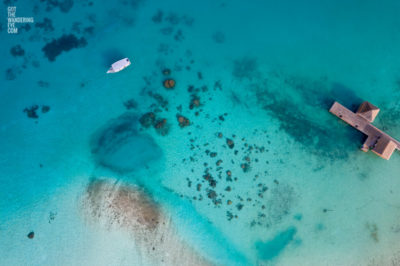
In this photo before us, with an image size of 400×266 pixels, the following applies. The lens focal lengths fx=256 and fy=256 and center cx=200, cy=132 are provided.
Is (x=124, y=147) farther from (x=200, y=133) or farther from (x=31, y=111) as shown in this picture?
(x=31, y=111)

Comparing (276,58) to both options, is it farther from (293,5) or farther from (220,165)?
(220,165)

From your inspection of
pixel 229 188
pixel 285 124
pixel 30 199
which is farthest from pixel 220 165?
pixel 30 199

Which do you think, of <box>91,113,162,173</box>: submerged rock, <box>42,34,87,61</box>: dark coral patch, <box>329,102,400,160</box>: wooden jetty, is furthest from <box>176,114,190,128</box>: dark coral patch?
<box>329,102,400,160</box>: wooden jetty

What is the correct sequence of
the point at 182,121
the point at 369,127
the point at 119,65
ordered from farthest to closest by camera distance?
the point at 182,121 → the point at 119,65 → the point at 369,127

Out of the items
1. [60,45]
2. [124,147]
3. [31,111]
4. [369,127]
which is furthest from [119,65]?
[369,127]

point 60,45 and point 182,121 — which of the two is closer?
point 182,121

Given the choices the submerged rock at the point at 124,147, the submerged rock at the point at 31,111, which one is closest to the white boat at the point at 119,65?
the submerged rock at the point at 124,147
